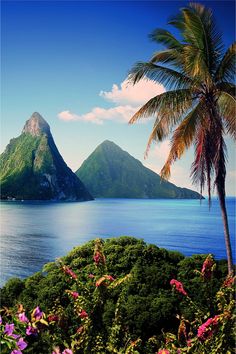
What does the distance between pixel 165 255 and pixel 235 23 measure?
21.6ft

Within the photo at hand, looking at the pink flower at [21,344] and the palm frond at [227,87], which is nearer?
the pink flower at [21,344]

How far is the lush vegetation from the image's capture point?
5.18 m

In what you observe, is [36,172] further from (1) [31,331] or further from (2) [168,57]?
(1) [31,331]

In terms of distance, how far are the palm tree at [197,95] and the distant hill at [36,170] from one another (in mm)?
140718

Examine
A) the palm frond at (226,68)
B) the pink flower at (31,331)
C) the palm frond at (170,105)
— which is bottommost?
the pink flower at (31,331)

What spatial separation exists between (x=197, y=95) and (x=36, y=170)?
156 meters

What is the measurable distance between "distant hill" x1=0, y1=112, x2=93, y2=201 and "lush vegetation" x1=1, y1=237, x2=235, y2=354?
140 m

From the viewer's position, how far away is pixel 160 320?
335 inches

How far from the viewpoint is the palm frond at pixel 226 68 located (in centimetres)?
1071

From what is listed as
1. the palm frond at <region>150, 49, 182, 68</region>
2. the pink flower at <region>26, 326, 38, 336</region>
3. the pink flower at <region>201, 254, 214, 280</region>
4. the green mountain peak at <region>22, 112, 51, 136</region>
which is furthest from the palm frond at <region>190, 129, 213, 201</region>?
the green mountain peak at <region>22, 112, 51, 136</region>

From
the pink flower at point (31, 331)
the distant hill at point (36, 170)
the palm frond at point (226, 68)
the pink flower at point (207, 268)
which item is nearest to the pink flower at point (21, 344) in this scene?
the pink flower at point (31, 331)

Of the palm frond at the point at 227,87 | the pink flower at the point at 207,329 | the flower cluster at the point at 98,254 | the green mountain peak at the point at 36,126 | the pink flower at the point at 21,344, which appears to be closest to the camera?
the pink flower at the point at 21,344

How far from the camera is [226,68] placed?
1080cm

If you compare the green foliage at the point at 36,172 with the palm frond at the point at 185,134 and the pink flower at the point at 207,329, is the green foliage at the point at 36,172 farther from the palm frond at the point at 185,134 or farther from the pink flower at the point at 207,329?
the pink flower at the point at 207,329
